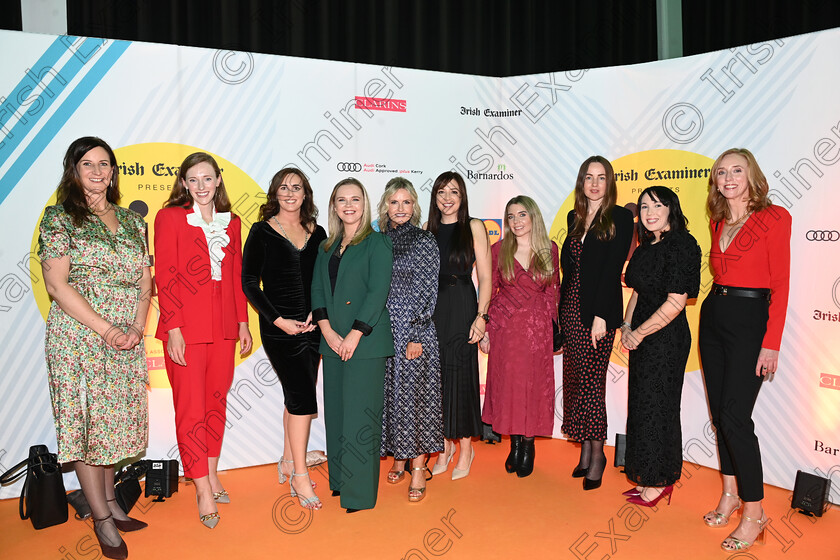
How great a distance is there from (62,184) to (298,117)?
5.45 ft

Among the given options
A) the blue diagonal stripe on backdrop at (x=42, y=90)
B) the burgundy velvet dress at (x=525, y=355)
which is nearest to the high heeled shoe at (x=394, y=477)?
the burgundy velvet dress at (x=525, y=355)

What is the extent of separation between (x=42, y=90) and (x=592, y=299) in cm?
344

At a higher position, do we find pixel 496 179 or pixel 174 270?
pixel 496 179

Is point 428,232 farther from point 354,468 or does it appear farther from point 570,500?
point 570,500

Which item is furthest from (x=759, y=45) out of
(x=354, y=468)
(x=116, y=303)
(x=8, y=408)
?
(x=8, y=408)

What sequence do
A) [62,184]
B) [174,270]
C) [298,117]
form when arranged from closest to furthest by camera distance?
1. [62,184]
2. [174,270]
3. [298,117]

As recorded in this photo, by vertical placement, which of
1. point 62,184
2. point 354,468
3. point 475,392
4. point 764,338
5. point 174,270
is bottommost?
point 354,468

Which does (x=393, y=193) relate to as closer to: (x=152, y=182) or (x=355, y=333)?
(x=355, y=333)

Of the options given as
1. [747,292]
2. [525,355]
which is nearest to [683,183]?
[747,292]

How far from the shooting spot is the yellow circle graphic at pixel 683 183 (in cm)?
402

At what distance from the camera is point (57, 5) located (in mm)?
4332

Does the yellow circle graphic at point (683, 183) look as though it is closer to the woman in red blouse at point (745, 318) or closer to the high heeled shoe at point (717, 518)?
the woman in red blouse at point (745, 318)

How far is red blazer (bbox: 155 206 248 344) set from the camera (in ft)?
10.2

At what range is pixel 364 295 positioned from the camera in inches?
130
